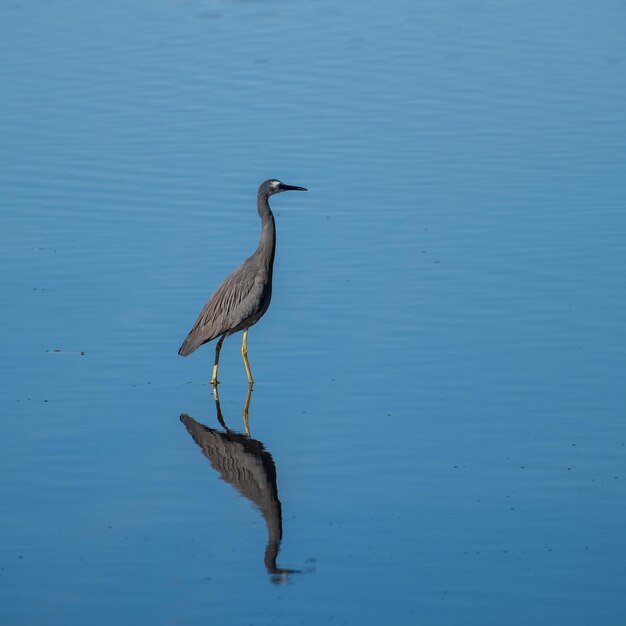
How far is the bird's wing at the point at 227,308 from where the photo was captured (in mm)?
12406

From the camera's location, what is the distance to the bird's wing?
12.4m

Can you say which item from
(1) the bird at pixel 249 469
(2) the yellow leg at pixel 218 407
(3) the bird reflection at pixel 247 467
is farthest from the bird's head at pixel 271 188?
(1) the bird at pixel 249 469

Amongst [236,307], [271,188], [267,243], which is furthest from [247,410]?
[271,188]

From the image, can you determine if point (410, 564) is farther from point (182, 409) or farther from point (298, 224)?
point (298, 224)

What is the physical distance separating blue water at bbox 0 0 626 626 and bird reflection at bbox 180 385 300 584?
0.11 feet

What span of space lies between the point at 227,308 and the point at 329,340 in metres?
0.97

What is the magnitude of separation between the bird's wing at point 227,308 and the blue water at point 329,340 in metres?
0.34

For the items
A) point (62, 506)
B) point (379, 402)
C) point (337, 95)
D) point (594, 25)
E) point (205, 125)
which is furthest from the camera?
point (594, 25)

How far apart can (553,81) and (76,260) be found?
Answer: 10390mm

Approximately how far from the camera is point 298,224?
1639 centimetres

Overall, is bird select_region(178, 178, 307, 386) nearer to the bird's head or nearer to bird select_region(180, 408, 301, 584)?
the bird's head

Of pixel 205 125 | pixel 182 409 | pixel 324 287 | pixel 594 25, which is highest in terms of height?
pixel 594 25

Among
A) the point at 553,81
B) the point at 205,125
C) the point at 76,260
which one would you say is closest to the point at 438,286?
the point at 76,260

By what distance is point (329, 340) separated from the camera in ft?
41.9
